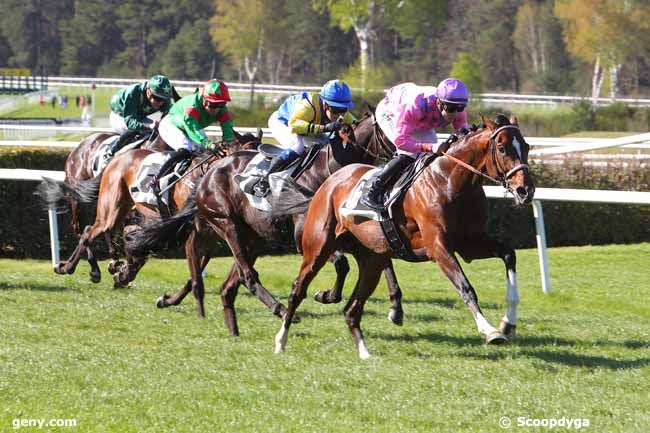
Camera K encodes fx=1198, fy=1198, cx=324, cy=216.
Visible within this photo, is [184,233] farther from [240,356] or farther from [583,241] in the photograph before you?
[583,241]

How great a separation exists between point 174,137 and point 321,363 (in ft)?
10.8

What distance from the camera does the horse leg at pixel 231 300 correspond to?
7.87 meters

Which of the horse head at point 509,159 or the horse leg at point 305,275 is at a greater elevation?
the horse head at point 509,159

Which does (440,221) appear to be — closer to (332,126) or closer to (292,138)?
(332,126)

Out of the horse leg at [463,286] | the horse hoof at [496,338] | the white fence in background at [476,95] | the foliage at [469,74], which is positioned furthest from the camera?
the foliage at [469,74]

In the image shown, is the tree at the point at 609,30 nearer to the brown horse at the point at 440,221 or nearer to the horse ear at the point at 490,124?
the brown horse at the point at 440,221

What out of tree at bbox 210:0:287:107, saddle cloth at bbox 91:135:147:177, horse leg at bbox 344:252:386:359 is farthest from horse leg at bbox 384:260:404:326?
tree at bbox 210:0:287:107

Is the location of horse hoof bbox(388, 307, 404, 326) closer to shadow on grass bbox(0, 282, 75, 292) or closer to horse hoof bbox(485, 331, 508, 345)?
horse hoof bbox(485, 331, 508, 345)

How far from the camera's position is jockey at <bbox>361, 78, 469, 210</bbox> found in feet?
23.2

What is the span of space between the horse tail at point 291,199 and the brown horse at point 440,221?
521mm

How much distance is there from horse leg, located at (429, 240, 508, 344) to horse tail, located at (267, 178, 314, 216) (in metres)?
1.38

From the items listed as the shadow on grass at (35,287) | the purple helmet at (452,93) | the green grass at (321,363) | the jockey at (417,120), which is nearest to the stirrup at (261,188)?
the green grass at (321,363)

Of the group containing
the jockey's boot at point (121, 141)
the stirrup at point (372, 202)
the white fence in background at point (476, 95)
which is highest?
the stirrup at point (372, 202)

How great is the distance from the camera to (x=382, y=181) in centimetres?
713
